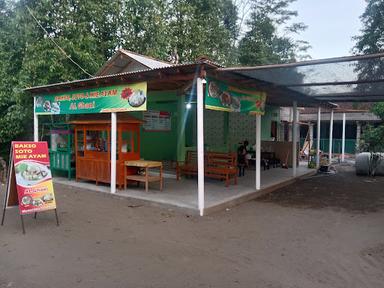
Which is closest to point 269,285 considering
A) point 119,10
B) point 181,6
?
point 119,10

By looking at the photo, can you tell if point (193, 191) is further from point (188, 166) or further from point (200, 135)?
point (200, 135)

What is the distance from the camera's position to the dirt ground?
420 centimetres

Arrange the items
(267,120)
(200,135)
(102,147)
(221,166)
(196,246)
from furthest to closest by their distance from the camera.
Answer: (267,120) → (221,166) → (102,147) → (200,135) → (196,246)

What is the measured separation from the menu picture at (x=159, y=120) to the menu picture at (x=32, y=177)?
6203mm

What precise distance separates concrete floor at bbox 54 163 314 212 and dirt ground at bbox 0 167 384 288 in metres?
0.26

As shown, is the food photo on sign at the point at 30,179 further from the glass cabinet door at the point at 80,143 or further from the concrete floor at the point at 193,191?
the glass cabinet door at the point at 80,143

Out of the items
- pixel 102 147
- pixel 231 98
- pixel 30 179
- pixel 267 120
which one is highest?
pixel 231 98

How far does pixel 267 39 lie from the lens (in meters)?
29.4

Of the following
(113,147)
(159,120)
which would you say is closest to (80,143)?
(113,147)

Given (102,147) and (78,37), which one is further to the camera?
(78,37)

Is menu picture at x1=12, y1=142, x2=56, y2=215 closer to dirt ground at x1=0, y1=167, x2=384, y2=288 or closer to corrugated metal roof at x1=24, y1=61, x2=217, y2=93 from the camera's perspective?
dirt ground at x1=0, y1=167, x2=384, y2=288

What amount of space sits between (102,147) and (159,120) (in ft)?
10.1

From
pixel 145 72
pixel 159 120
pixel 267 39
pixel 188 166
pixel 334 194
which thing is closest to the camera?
pixel 145 72

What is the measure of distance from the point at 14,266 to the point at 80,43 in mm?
11762
